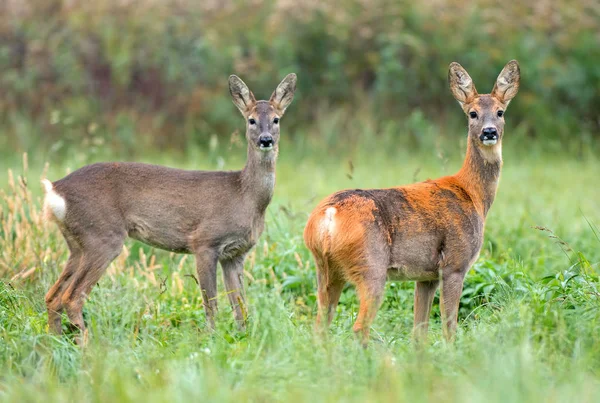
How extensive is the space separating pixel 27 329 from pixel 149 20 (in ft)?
29.5

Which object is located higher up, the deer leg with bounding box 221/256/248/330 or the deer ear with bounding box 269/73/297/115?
the deer ear with bounding box 269/73/297/115

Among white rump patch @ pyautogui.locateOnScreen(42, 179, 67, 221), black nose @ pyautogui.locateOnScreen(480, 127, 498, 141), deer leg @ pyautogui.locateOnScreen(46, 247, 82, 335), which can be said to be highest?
black nose @ pyautogui.locateOnScreen(480, 127, 498, 141)

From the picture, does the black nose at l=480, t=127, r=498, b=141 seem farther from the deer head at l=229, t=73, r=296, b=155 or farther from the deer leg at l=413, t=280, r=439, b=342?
the deer head at l=229, t=73, r=296, b=155

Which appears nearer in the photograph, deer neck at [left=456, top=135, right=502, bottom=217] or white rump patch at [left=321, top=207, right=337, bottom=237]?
white rump patch at [left=321, top=207, right=337, bottom=237]

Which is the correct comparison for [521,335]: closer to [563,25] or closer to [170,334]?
[170,334]

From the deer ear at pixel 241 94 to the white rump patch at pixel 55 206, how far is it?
1422 millimetres

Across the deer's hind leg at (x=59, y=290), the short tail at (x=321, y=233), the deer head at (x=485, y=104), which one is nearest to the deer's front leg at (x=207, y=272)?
the deer's hind leg at (x=59, y=290)

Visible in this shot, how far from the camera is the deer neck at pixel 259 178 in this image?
239 inches

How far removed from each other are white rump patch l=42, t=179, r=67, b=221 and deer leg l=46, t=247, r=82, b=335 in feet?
0.79

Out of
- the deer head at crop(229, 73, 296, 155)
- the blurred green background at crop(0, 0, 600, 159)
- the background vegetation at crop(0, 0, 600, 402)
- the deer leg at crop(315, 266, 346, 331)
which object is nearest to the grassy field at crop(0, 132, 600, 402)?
the background vegetation at crop(0, 0, 600, 402)

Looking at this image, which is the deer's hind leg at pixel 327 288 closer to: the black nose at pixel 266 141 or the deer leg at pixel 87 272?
the black nose at pixel 266 141

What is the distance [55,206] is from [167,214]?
696 mm

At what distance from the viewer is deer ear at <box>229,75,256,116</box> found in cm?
635

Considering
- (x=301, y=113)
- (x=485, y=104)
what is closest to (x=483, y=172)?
(x=485, y=104)
